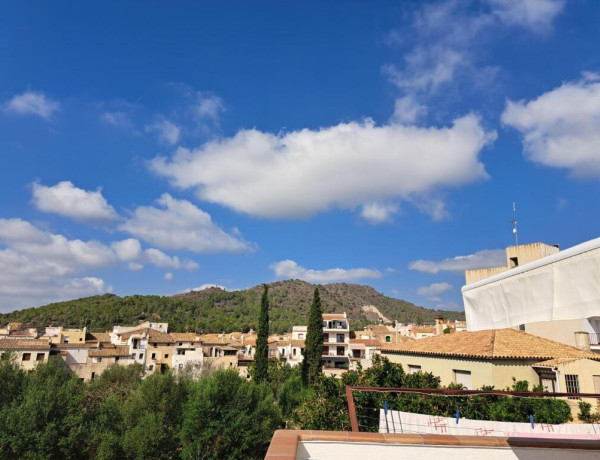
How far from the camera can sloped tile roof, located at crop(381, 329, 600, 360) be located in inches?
567

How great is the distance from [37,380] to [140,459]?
37.2 ft

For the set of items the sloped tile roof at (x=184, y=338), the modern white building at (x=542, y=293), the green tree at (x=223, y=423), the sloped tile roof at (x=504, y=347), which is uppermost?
the modern white building at (x=542, y=293)

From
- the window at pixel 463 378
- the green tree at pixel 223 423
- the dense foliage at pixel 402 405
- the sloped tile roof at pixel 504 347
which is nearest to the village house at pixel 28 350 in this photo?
the green tree at pixel 223 423

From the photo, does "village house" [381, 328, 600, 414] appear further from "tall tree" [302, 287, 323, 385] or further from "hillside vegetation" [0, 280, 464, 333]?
"hillside vegetation" [0, 280, 464, 333]

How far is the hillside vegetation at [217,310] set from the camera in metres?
81.2

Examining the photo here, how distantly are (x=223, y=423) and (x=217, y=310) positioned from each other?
281ft

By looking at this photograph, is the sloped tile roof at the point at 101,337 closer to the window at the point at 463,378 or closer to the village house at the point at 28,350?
the village house at the point at 28,350

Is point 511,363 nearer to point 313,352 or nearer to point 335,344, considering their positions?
point 313,352

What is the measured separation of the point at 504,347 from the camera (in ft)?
49.2

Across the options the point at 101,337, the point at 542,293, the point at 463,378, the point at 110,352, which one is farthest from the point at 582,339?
the point at 101,337

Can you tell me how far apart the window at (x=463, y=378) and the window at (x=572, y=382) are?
3.39 meters

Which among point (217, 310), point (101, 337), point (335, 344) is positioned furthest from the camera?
point (217, 310)

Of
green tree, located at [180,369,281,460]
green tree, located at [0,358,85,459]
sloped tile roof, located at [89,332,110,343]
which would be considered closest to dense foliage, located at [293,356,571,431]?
green tree, located at [180,369,281,460]

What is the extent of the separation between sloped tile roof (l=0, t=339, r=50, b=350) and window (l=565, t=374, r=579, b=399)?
4610cm
